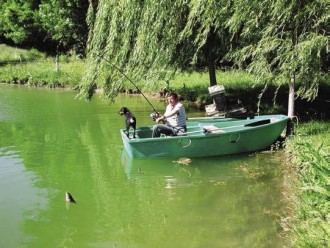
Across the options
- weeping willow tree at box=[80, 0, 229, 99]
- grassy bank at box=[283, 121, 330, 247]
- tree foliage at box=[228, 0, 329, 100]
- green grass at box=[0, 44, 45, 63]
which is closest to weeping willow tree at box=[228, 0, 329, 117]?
tree foliage at box=[228, 0, 329, 100]

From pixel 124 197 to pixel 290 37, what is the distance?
5.55 m

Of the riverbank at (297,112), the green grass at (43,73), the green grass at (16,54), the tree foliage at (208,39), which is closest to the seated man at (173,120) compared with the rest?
the tree foliage at (208,39)

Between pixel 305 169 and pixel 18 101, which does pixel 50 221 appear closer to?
pixel 305 169

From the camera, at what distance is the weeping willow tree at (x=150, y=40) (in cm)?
1411

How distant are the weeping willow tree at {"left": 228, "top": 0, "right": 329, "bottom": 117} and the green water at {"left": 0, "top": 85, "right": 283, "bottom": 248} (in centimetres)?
199

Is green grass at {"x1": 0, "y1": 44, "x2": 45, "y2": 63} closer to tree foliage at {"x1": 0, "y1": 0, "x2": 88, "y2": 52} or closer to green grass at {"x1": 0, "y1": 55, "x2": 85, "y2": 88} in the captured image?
tree foliage at {"x1": 0, "y1": 0, "x2": 88, "y2": 52}

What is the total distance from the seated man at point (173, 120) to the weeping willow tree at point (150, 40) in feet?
9.12

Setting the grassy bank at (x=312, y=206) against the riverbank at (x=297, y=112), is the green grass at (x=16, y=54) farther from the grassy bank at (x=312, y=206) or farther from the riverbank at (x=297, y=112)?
the grassy bank at (x=312, y=206)

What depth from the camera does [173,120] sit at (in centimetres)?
1148

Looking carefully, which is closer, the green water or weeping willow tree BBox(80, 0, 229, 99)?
the green water

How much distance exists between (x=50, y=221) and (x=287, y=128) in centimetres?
642

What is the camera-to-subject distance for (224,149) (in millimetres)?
11250

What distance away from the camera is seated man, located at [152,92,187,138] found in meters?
11.3

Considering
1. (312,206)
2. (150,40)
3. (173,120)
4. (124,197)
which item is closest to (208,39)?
(150,40)
